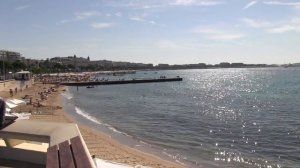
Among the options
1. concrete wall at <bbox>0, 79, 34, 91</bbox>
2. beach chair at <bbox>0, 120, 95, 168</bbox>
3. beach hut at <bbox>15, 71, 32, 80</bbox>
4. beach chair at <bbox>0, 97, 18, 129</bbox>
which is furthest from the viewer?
beach hut at <bbox>15, 71, 32, 80</bbox>

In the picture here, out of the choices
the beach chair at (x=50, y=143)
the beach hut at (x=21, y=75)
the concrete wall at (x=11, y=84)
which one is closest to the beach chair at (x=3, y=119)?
the beach chair at (x=50, y=143)

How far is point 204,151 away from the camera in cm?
1908

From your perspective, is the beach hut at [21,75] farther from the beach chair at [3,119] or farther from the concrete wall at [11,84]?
the beach chair at [3,119]

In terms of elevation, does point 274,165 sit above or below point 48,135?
below

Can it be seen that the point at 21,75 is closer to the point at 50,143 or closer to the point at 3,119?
the point at 3,119

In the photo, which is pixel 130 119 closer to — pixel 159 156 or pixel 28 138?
pixel 159 156

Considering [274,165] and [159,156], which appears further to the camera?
[159,156]

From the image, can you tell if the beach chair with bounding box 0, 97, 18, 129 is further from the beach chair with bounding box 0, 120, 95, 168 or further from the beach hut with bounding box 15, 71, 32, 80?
the beach hut with bounding box 15, 71, 32, 80

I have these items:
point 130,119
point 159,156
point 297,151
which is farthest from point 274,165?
point 130,119

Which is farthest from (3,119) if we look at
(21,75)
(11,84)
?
(21,75)

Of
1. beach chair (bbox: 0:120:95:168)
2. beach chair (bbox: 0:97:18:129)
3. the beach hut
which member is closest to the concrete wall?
the beach hut

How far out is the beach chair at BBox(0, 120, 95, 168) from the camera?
5559 millimetres

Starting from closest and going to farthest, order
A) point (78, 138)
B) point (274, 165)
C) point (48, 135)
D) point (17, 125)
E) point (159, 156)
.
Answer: point (78, 138) < point (48, 135) < point (17, 125) < point (274, 165) < point (159, 156)

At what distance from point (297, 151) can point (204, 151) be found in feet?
15.6
